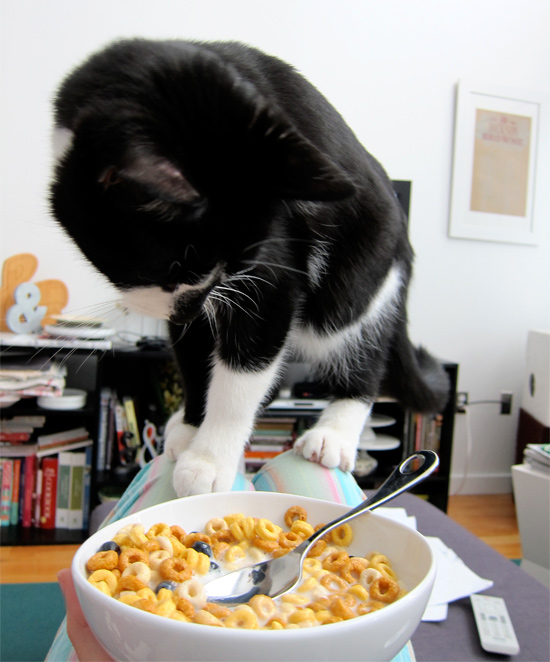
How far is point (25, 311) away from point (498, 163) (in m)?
2.22

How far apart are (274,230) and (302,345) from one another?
35 centimetres

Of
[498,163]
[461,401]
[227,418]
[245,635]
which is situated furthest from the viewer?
[461,401]

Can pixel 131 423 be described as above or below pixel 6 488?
above

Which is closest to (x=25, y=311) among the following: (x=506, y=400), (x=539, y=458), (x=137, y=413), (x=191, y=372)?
(x=137, y=413)

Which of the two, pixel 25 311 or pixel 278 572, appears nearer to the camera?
pixel 278 572

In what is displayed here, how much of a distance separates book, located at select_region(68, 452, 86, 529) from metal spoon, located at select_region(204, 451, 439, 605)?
181 centimetres

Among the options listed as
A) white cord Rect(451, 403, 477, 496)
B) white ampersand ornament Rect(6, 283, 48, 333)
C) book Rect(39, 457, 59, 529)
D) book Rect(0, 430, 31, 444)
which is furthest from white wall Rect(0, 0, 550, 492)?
book Rect(39, 457, 59, 529)

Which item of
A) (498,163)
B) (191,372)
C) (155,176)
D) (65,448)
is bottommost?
(65,448)

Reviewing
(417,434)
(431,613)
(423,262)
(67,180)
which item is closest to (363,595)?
(67,180)

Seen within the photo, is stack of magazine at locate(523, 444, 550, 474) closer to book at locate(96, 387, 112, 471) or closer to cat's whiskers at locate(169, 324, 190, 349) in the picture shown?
cat's whiskers at locate(169, 324, 190, 349)

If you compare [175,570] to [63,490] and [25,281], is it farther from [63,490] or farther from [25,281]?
[25,281]

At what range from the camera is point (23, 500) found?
80.5 inches

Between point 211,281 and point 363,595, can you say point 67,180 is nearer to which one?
point 211,281

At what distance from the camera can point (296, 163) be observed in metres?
0.52
